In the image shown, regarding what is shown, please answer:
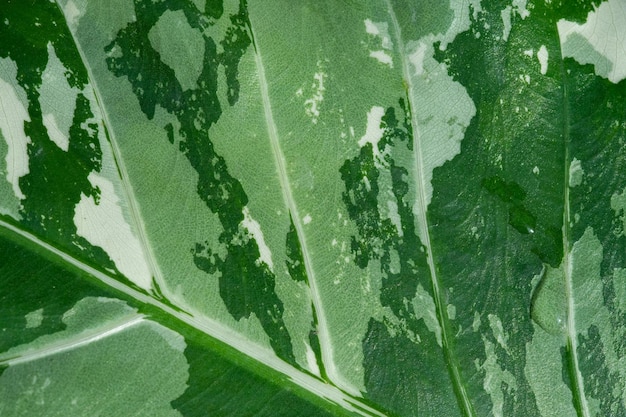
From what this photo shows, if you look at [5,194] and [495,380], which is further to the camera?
[495,380]

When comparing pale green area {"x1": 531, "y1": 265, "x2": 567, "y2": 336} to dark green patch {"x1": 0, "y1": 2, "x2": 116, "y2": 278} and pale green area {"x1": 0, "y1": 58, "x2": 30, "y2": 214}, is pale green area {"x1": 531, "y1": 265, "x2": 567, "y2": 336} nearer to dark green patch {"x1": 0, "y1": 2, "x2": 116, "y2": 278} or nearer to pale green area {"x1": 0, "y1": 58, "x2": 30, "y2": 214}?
dark green patch {"x1": 0, "y1": 2, "x2": 116, "y2": 278}

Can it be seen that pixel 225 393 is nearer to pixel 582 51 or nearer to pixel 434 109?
pixel 434 109

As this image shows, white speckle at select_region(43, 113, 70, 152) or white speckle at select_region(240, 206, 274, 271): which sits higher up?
white speckle at select_region(240, 206, 274, 271)

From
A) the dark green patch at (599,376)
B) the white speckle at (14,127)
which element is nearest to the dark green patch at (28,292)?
the white speckle at (14,127)

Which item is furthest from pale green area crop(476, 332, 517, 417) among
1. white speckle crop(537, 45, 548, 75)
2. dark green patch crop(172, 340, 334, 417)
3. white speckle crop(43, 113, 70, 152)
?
white speckle crop(43, 113, 70, 152)

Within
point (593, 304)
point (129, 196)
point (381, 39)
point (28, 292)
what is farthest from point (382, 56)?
point (28, 292)
